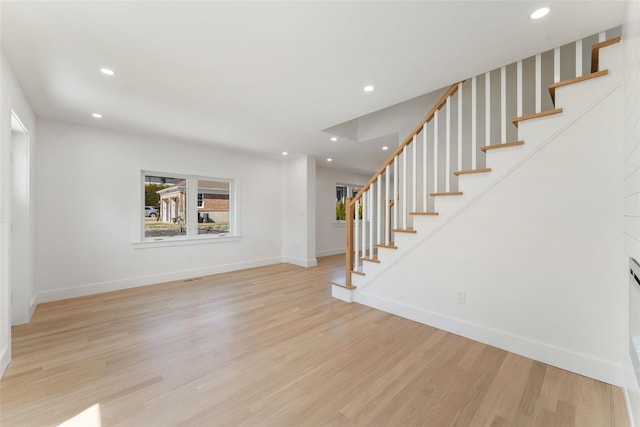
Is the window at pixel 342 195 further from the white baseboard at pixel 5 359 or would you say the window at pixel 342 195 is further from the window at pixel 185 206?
the white baseboard at pixel 5 359

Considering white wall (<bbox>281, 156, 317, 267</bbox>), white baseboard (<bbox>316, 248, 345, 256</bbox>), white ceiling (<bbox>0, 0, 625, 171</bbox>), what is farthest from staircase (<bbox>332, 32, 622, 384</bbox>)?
white baseboard (<bbox>316, 248, 345, 256</bbox>)

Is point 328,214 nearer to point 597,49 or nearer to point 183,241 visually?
point 183,241

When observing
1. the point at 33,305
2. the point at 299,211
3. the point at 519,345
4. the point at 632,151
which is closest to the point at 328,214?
the point at 299,211

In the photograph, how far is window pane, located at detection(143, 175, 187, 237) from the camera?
177 inches

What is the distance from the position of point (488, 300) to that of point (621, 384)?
885 mm

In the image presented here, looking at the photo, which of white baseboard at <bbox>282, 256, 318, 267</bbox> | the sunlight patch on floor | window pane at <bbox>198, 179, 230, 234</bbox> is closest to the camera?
the sunlight patch on floor

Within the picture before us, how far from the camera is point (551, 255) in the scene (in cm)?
207

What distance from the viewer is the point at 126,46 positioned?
197 cm

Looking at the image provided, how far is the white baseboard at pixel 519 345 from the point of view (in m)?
1.87

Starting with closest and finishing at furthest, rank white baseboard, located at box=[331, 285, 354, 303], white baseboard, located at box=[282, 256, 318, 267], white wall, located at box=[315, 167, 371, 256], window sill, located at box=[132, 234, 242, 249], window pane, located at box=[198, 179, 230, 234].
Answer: white baseboard, located at box=[331, 285, 354, 303] → window sill, located at box=[132, 234, 242, 249] → window pane, located at box=[198, 179, 230, 234] → white baseboard, located at box=[282, 256, 318, 267] → white wall, located at box=[315, 167, 371, 256]

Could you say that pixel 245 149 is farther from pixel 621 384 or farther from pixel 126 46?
pixel 621 384

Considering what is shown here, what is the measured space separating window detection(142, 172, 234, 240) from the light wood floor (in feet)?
6.03

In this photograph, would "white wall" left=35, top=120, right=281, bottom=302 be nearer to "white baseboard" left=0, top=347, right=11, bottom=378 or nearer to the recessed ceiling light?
"white baseboard" left=0, top=347, right=11, bottom=378

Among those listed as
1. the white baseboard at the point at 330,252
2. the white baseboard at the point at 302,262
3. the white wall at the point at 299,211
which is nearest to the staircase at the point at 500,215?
the white baseboard at the point at 302,262
